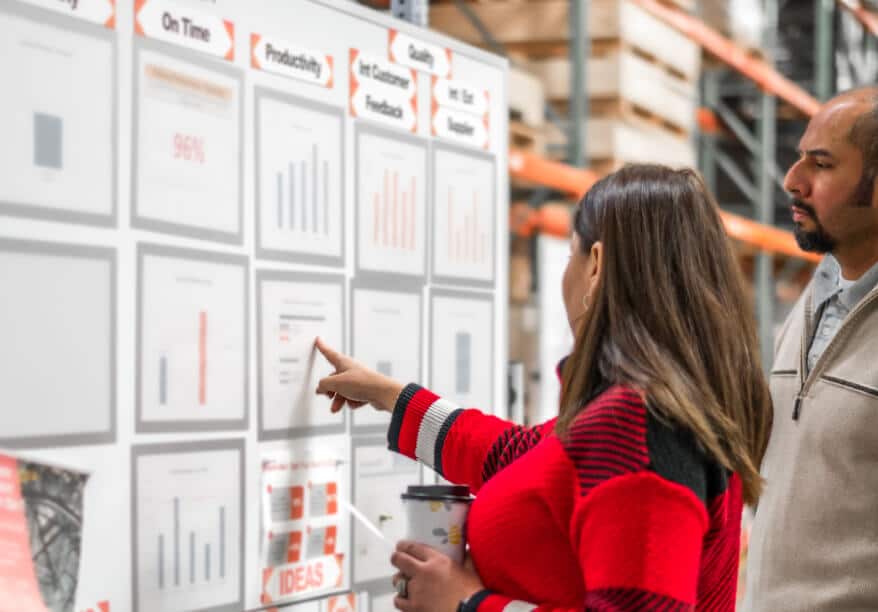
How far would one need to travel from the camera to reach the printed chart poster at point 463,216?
2.59m

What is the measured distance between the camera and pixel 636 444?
156 cm

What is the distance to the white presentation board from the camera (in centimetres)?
173

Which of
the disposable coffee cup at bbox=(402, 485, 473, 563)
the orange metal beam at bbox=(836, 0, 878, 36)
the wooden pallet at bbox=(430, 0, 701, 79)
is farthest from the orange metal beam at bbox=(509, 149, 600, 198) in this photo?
the orange metal beam at bbox=(836, 0, 878, 36)

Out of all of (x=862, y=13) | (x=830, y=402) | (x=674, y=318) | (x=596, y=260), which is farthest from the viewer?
(x=862, y=13)

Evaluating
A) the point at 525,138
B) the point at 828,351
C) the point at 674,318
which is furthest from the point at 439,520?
the point at 525,138

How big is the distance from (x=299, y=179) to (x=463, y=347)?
0.67 m

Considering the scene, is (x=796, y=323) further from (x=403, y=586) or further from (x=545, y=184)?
(x=545, y=184)

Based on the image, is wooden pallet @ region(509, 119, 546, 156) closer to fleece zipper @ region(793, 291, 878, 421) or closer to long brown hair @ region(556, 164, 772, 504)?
fleece zipper @ region(793, 291, 878, 421)

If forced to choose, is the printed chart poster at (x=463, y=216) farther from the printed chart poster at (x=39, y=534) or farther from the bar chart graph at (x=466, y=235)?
the printed chart poster at (x=39, y=534)

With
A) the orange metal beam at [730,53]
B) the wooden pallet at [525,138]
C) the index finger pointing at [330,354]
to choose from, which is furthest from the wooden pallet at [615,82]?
the index finger pointing at [330,354]

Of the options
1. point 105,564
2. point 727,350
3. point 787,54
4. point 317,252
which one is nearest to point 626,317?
point 727,350

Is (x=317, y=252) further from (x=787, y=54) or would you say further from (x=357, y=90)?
(x=787, y=54)

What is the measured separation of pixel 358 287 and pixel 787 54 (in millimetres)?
8838

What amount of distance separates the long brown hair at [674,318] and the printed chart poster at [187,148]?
2.24ft
